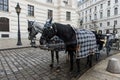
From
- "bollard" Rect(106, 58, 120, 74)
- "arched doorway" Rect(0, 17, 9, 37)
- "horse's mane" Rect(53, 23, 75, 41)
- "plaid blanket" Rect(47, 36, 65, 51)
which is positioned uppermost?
"arched doorway" Rect(0, 17, 9, 37)

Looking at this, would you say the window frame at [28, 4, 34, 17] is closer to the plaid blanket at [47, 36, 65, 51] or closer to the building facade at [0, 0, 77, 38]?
the building facade at [0, 0, 77, 38]

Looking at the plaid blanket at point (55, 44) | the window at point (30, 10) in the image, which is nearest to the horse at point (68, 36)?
the plaid blanket at point (55, 44)

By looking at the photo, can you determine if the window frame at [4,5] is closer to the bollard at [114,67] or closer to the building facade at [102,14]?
the bollard at [114,67]

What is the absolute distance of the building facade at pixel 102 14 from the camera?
3750 centimetres

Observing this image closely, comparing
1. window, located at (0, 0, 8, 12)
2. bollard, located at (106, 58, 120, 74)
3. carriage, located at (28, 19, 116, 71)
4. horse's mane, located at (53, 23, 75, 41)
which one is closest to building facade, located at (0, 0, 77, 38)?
window, located at (0, 0, 8, 12)

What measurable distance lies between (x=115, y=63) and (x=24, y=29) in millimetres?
18392

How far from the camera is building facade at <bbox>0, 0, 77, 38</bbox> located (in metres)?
18.3

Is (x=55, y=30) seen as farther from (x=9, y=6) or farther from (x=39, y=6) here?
(x=39, y=6)

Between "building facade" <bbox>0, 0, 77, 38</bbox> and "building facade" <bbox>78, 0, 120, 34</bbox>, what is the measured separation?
15.0m

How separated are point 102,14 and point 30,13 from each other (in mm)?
31501

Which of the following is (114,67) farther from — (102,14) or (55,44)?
(102,14)

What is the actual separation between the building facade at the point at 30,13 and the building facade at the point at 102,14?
15.0 meters

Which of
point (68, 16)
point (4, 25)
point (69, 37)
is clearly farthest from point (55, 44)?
point (68, 16)

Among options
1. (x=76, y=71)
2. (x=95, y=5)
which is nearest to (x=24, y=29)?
(x=76, y=71)
